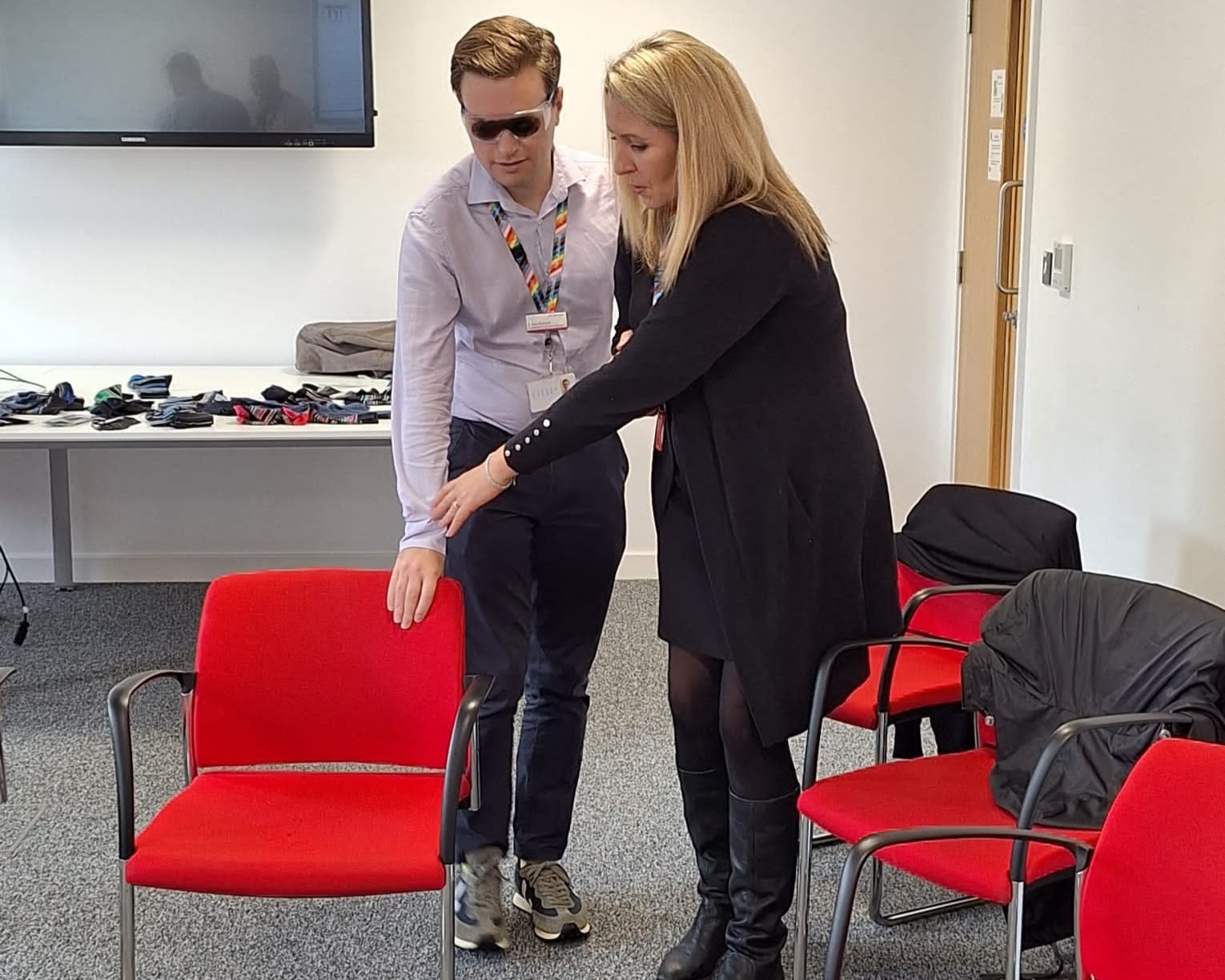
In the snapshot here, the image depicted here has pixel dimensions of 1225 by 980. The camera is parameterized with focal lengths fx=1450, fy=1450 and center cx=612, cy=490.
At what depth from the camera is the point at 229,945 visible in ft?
8.34

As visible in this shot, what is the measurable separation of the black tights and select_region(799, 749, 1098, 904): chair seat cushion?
7 cm

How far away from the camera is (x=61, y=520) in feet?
15.2

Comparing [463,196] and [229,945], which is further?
[229,945]

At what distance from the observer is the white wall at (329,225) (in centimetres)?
463

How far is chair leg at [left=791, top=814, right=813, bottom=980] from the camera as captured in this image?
6.82 ft

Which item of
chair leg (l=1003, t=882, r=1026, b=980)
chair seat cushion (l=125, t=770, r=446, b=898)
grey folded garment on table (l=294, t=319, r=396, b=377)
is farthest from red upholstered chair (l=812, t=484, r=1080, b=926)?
grey folded garment on table (l=294, t=319, r=396, b=377)

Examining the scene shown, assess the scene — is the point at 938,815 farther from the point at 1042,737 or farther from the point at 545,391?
the point at 545,391

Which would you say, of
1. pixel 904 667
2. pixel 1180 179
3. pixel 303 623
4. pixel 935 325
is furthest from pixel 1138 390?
pixel 935 325

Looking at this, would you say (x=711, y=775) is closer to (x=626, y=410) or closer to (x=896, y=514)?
(x=626, y=410)

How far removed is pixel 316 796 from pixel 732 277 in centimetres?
100

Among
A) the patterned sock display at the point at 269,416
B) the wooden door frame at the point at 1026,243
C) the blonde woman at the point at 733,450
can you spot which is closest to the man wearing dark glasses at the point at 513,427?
the blonde woman at the point at 733,450

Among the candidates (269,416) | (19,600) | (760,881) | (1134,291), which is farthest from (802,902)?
(19,600)

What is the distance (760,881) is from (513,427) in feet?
2.66

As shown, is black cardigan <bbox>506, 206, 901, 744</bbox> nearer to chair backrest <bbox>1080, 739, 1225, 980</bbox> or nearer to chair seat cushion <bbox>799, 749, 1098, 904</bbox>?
chair seat cushion <bbox>799, 749, 1098, 904</bbox>
